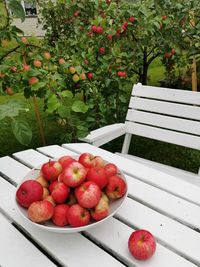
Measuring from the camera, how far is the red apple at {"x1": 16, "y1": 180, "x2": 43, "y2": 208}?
41.9 inches

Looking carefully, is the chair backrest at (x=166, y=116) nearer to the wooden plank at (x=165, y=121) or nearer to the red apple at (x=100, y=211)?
the wooden plank at (x=165, y=121)

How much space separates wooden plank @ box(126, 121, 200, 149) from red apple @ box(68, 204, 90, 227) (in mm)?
1309

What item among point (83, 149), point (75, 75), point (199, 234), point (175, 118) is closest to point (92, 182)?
point (199, 234)

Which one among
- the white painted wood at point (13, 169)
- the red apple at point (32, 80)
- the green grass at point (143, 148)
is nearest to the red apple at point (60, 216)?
the white painted wood at point (13, 169)

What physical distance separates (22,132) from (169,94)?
1.32 meters

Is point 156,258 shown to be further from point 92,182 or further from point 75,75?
point 75,75

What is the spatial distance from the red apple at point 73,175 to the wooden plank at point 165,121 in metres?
1.25

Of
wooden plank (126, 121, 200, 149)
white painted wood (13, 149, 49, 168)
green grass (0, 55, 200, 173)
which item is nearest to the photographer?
white painted wood (13, 149, 49, 168)

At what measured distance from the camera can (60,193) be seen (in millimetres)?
1054

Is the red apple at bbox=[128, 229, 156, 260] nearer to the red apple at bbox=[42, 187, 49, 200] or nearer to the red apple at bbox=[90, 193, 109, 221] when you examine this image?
the red apple at bbox=[90, 193, 109, 221]

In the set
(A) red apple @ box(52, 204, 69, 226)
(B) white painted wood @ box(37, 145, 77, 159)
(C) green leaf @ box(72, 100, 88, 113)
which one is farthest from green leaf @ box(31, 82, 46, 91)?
(A) red apple @ box(52, 204, 69, 226)

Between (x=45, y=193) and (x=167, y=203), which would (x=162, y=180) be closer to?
(x=167, y=203)

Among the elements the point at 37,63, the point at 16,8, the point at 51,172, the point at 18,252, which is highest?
the point at 16,8

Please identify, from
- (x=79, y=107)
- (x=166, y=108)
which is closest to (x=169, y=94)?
(x=166, y=108)
